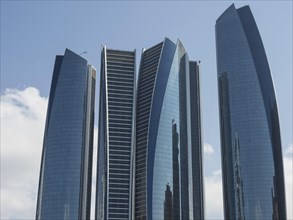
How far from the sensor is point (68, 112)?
191 metres

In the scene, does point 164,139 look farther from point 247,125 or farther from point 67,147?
point 67,147

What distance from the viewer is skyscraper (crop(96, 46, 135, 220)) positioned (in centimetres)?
16988

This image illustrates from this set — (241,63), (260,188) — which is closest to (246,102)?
(241,63)

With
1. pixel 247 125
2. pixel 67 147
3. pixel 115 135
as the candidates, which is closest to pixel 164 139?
pixel 115 135

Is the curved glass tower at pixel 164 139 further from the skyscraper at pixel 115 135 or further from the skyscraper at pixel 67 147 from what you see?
the skyscraper at pixel 67 147

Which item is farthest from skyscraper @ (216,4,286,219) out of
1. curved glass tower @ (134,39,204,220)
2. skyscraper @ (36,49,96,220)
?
skyscraper @ (36,49,96,220)

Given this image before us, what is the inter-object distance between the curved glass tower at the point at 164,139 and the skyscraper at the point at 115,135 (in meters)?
3.42

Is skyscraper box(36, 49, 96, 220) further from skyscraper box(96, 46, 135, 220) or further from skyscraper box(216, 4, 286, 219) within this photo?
skyscraper box(216, 4, 286, 219)

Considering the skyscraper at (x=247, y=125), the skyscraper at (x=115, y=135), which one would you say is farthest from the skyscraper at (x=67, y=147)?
the skyscraper at (x=247, y=125)

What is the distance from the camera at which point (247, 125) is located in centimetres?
17712

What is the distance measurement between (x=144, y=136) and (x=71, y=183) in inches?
1163

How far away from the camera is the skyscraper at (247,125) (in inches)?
6604

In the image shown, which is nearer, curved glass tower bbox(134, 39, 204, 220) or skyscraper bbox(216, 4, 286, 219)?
curved glass tower bbox(134, 39, 204, 220)

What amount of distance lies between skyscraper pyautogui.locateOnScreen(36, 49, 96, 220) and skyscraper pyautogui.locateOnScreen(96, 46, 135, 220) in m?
11.1
